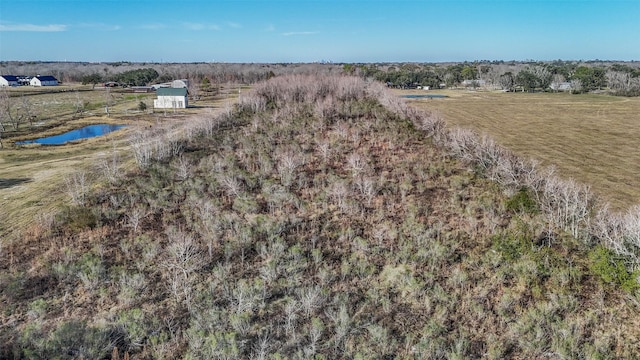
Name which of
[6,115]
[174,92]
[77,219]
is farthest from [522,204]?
[6,115]

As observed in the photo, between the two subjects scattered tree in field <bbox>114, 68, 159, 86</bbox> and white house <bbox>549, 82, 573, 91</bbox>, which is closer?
white house <bbox>549, 82, 573, 91</bbox>

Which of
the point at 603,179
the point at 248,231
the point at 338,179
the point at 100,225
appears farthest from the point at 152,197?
the point at 603,179

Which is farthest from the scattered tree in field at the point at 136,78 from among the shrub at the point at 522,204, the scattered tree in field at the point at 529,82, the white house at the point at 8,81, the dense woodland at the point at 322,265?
the shrub at the point at 522,204

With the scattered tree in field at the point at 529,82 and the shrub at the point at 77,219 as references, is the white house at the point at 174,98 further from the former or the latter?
the scattered tree in field at the point at 529,82

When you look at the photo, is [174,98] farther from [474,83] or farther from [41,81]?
[474,83]

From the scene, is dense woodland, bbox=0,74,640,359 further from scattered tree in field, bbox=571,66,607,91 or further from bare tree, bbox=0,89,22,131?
scattered tree in field, bbox=571,66,607,91

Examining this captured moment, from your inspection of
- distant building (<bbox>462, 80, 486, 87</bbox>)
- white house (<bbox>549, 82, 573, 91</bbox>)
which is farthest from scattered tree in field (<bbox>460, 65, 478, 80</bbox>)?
white house (<bbox>549, 82, 573, 91</bbox>)
